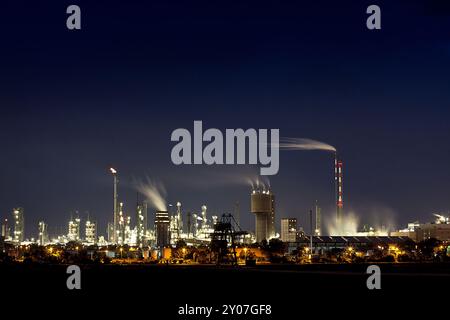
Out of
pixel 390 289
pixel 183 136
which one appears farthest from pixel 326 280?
pixel 183 136

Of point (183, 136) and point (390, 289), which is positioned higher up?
point (183, 136)

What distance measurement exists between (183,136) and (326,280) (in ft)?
76.7

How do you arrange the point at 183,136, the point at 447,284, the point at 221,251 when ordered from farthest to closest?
the point at 221,251 → the point at 447,284 → the point at 183,136

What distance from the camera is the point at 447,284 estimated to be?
66.4 m

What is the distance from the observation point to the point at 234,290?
212 feet

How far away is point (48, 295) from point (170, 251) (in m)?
104
